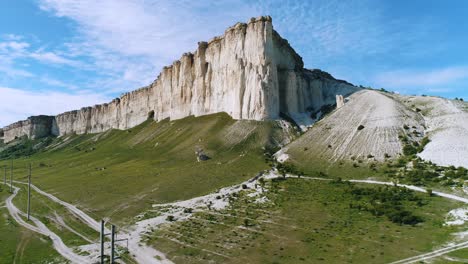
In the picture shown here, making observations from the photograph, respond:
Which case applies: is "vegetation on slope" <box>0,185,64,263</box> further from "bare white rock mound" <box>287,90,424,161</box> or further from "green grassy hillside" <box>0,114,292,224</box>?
"bare white rock mound" <box>287,90,424,161</box>

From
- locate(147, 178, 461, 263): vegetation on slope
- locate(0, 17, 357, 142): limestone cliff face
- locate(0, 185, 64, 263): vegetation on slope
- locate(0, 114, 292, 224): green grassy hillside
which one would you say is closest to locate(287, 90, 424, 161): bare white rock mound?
locate(0, 114, 292, 224): green grassy hillside

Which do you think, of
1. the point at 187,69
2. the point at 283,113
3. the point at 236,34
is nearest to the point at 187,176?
the point at 283,113

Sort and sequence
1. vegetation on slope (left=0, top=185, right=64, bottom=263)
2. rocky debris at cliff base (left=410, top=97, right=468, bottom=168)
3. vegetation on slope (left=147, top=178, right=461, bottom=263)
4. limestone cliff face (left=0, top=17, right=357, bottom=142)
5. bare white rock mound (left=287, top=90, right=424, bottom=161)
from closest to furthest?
1. vegetation on slope (left=147, top=178, right=461, bottom=263)
2. vegetation on slope (left=0, top=185, right=64, bottom=263)
3. rocky debris at cliff base (left=410, top=97, right=468, bottom=168)
4. bare white rock mound (left=287, top=90, right=424, bottom=161)
5. limestone cliff face (left=0, top=17, right=357, bottom=142)

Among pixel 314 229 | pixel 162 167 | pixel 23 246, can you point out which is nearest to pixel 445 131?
pixel 314 229

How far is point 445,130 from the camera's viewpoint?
7475 cm

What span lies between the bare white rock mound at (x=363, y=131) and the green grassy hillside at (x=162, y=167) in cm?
1077

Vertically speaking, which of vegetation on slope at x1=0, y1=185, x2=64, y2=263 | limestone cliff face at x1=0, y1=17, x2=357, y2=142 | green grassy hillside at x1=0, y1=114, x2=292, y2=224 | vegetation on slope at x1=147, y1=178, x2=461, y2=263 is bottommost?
vegetation on slope at x1=0, y1=185, x2=64, y2=263

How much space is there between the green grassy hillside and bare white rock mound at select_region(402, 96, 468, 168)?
102 feet

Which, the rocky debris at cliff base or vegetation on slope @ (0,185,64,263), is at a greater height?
the rocky debris at cliff base

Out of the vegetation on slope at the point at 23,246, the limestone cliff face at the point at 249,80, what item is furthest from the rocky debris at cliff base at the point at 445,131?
the vegetation on slope at the point at 23,246

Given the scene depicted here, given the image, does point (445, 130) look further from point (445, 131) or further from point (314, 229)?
point (314, 229)

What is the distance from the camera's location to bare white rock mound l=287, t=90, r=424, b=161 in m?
75.5

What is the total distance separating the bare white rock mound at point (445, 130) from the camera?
65250 millimetres

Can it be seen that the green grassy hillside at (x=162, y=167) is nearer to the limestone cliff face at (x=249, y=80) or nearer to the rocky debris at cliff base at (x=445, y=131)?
the limestone cliff face at (x=249, y=80)
